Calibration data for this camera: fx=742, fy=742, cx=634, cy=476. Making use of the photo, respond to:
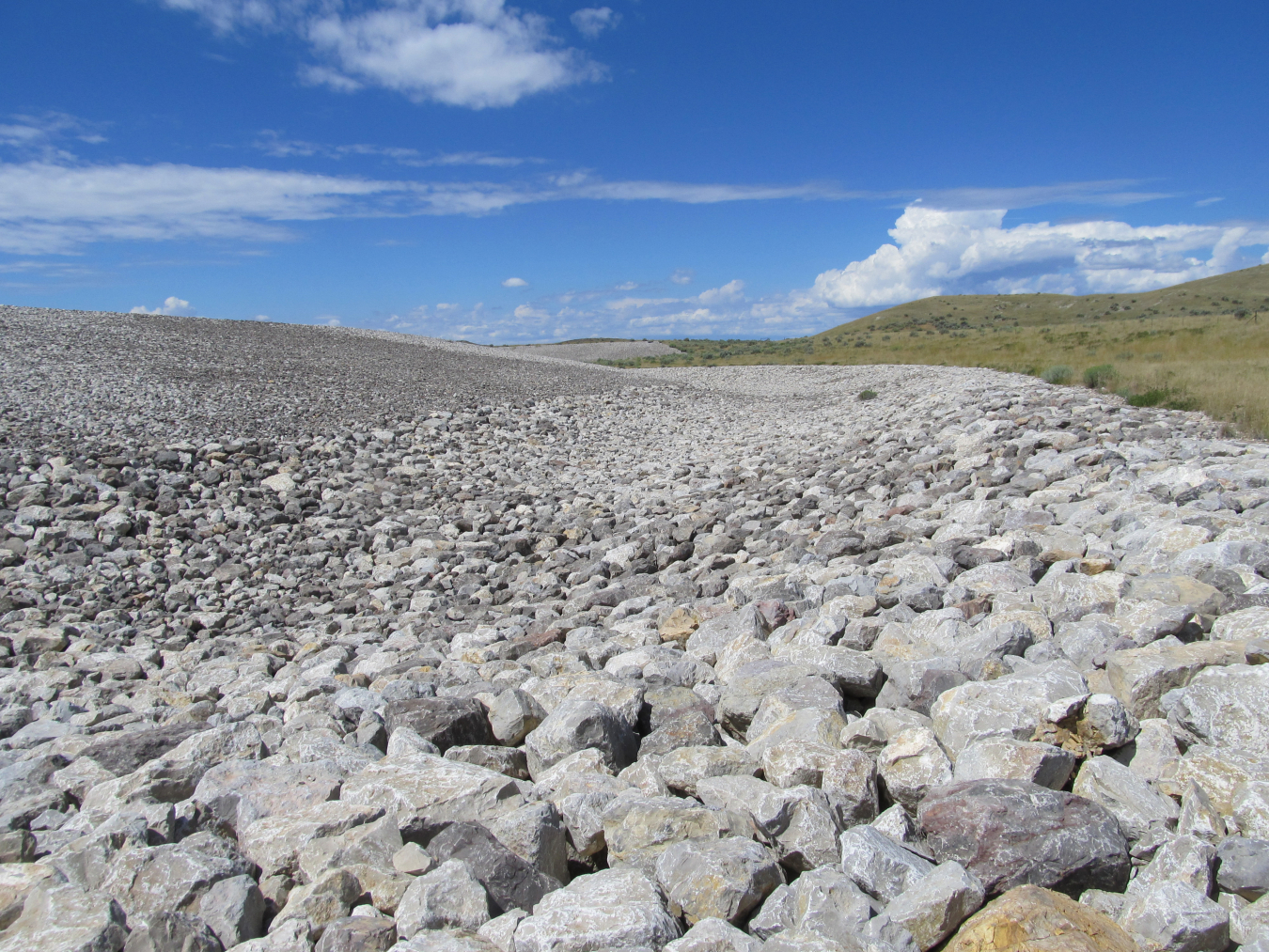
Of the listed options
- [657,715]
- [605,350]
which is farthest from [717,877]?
[605,350]

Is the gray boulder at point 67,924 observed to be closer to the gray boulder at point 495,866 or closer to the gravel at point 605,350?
the gray boulder at point 495,866

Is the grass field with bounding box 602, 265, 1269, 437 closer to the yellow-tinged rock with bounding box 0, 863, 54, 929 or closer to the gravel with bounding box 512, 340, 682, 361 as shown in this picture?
the gravel with bounding box 512, 340, 682, 361

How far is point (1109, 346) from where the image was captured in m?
28.9

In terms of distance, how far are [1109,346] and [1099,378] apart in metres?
15.9

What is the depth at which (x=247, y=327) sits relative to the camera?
21703 millimetres

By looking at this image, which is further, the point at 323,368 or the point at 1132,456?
the point at 323,368

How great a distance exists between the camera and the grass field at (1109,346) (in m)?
12.8

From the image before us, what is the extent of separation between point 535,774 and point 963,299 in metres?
109

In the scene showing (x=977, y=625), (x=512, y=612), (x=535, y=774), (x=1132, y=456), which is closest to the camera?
(x=535, y=774)

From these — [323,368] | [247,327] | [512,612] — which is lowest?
[512,612]

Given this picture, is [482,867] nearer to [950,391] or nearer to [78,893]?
[78,893]

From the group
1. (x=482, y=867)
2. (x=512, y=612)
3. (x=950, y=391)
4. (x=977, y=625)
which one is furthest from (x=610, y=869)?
(x=950, y=391)

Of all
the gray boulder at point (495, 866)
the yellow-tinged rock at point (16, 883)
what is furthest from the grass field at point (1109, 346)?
the yellow-tinged rock at point (16, 883)

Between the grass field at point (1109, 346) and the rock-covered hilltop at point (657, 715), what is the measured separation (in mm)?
5169
